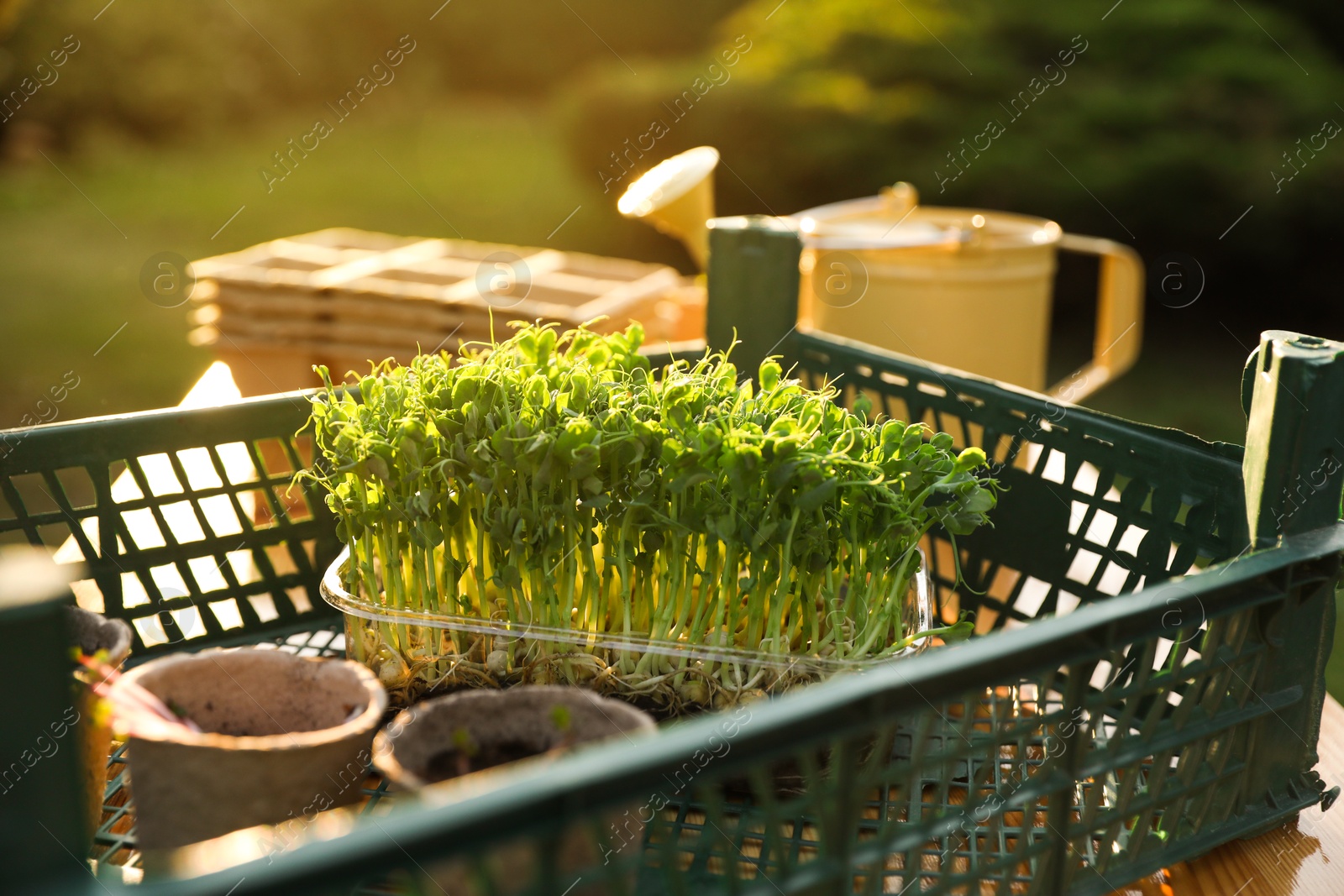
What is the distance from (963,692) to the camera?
24.1 inches

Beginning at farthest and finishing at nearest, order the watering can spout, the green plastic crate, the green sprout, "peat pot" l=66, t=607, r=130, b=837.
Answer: the watering can spout → the green sprout → "peat pot" l=66, t=607, r=130, b=837 → the green plastic crate

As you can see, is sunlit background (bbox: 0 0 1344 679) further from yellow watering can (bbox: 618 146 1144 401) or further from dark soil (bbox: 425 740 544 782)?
dark soil (bbox: 425 740 544 782)

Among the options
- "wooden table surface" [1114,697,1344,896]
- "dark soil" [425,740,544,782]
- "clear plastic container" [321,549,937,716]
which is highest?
"dark soil" [425,740,544,782]

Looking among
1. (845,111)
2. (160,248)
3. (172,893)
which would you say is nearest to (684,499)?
(172,893)

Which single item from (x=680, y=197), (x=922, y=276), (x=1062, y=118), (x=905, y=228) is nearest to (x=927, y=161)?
(x=1062, y=118)

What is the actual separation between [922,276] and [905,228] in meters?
0.14

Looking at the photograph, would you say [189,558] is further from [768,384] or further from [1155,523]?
[1155,523]

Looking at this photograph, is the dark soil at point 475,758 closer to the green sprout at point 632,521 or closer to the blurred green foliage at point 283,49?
the green sprout at point 632,521

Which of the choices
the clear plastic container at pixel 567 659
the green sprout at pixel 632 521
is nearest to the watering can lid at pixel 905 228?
the green sprout at pixel 632 521

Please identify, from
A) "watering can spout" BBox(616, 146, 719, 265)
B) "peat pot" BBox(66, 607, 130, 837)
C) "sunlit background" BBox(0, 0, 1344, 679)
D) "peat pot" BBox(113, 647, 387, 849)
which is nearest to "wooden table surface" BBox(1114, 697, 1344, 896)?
"peat pot" BBox(113, 647, 387, 849)

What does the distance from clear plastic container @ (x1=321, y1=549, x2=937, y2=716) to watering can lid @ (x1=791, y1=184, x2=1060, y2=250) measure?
0.76 meters

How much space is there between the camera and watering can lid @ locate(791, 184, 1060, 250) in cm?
164

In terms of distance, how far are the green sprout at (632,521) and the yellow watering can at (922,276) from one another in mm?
623

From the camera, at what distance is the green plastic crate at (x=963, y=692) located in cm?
52
